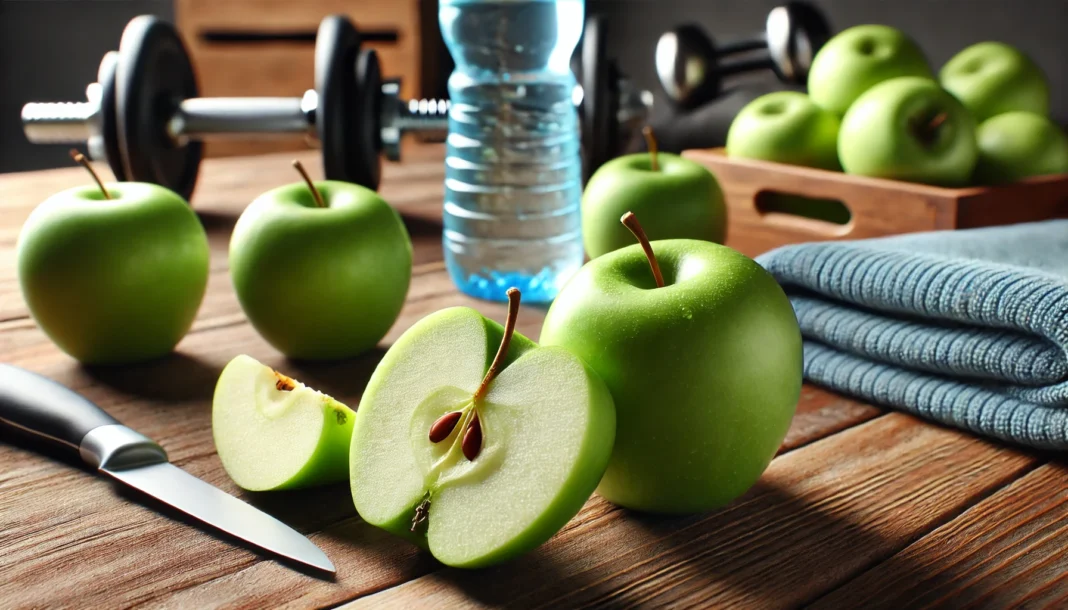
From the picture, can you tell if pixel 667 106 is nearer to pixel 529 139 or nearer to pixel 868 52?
pixel 868 52

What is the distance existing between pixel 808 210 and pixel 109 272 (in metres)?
0.73

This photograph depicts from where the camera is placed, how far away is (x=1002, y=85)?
1093 millimetres

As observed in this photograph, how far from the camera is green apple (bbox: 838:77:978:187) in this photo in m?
0.96

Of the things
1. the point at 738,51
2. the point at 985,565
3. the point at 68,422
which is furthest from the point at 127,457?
the point at 738,51

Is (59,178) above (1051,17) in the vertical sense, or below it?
Result: below

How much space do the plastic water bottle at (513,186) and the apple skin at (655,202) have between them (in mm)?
38

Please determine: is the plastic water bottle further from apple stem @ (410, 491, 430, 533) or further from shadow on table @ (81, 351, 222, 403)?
apple stem @ (410, 491, 430, 533)

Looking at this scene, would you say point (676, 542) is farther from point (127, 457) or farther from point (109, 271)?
point (109, 271)

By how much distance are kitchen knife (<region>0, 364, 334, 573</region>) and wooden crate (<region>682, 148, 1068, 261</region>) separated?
677 mm

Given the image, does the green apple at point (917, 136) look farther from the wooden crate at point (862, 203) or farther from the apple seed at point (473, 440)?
the apple seed at point (473, 440)

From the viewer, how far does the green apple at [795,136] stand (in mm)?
1076

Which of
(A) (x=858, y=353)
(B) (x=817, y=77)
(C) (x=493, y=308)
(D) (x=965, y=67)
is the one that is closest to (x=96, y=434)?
(C) (x=493, y=308)

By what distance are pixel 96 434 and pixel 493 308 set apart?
1.36 ft

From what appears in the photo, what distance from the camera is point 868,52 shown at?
113 cm
